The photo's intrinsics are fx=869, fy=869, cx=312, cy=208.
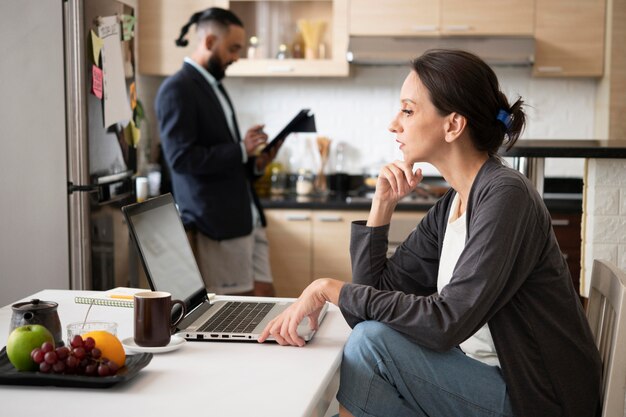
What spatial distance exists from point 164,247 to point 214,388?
0.61m

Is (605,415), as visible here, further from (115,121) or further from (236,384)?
(115,121)

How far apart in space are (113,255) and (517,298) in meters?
2.07

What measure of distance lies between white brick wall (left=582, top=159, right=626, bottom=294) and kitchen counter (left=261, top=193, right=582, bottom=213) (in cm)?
151

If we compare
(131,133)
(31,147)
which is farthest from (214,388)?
(131,133)

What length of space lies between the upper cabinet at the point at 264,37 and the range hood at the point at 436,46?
0.17m

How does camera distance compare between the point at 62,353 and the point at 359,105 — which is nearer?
the point at 62,353

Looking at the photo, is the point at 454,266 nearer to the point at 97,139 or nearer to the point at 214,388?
the point at 214,388

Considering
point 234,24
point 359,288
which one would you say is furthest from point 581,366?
point 234,24

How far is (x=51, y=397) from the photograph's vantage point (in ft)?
4.54

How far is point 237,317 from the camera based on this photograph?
1.96 metres

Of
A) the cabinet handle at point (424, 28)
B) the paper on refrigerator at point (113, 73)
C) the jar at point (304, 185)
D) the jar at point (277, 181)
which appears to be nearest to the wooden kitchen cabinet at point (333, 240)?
the jar at point (304, 185)

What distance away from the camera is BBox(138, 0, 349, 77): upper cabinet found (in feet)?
15.3

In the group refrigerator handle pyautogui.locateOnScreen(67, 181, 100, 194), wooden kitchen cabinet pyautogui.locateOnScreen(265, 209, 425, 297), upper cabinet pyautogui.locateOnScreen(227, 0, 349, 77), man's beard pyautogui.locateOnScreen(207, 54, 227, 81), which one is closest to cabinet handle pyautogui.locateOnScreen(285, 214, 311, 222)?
wooden kitchen cabinet pyautogui.locateOnScreen(265, 209, 425, 297)

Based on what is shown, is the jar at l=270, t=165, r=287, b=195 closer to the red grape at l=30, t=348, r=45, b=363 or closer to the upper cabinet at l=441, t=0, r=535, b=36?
the upper cabinet at l=441, t=0, r=535, b=36
